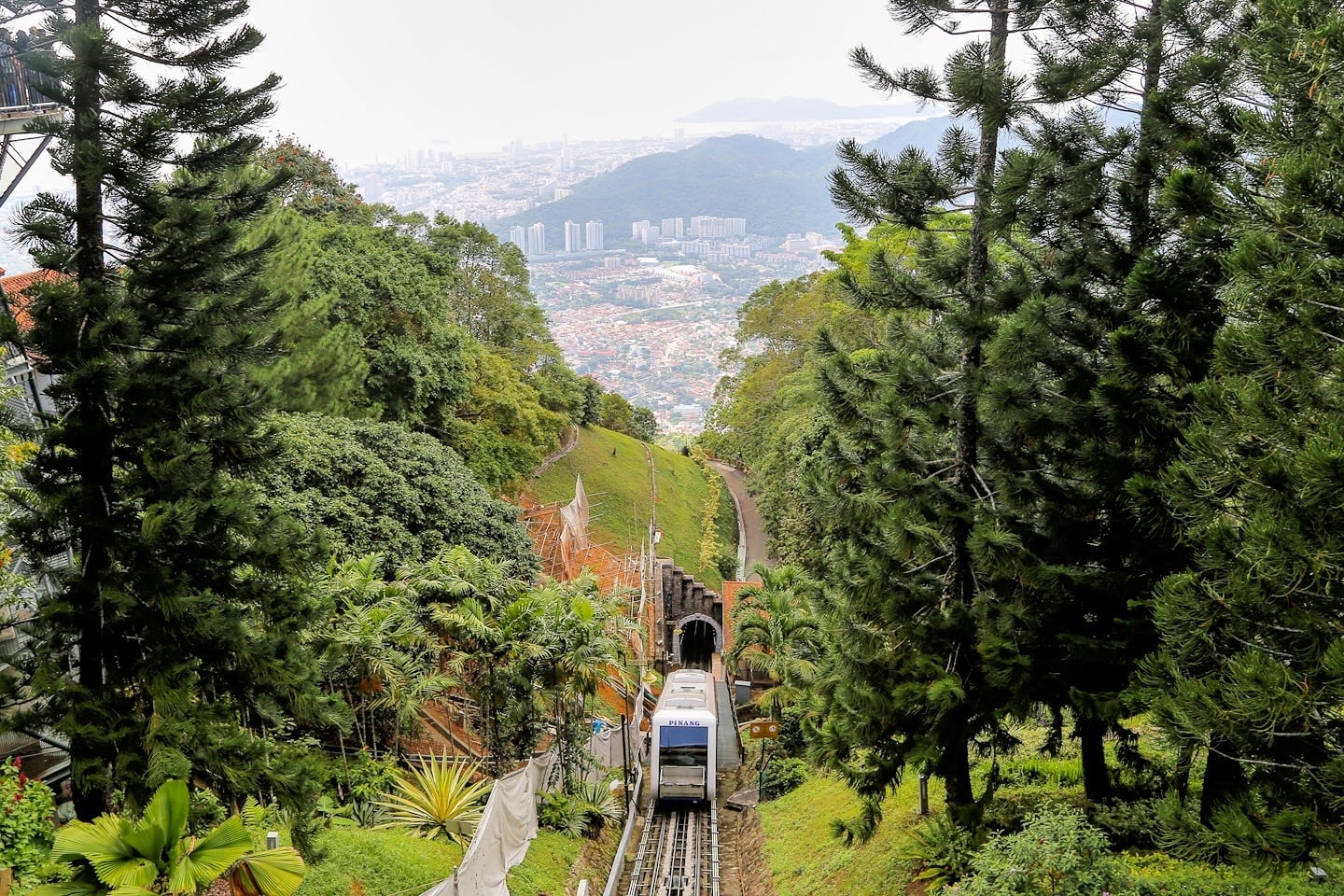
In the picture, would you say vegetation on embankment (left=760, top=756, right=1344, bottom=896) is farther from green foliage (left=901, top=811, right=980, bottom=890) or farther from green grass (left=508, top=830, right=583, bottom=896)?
green grass (left=508, top=830, right=583, bottom=896)

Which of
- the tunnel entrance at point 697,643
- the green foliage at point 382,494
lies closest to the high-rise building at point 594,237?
the tunnel entrance at point 697,643

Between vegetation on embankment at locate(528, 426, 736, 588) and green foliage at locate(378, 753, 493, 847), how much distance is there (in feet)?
58.6

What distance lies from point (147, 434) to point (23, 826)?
9.01ft

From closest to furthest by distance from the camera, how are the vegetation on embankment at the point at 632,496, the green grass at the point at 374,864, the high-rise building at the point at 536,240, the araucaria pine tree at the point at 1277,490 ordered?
the araucaria pine tree at the point at 1277,490 → the green grass at the point at 374,864 → the vegetation on embankment at the point at 632,496 → the high-rise building at the point at 536,240

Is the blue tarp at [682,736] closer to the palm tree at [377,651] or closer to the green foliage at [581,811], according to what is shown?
the green foliage at [581,811]

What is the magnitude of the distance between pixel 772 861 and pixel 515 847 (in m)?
3.68

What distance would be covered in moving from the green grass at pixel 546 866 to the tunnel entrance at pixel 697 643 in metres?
18.5

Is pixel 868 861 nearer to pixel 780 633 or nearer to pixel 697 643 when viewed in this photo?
pixel 780 633

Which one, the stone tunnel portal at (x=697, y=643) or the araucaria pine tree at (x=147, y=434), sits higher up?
the araucaria pine tree at (x=147, y=434)

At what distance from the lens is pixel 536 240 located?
151m

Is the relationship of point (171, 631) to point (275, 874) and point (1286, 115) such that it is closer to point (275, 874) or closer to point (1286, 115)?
point (275, 874)

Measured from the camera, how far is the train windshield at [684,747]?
14625 millimetres

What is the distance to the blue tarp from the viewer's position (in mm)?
14602

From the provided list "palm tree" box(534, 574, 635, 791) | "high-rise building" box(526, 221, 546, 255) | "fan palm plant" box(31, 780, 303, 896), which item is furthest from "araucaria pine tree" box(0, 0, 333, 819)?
"high-rise building" box(526, 221, 546, 255)
